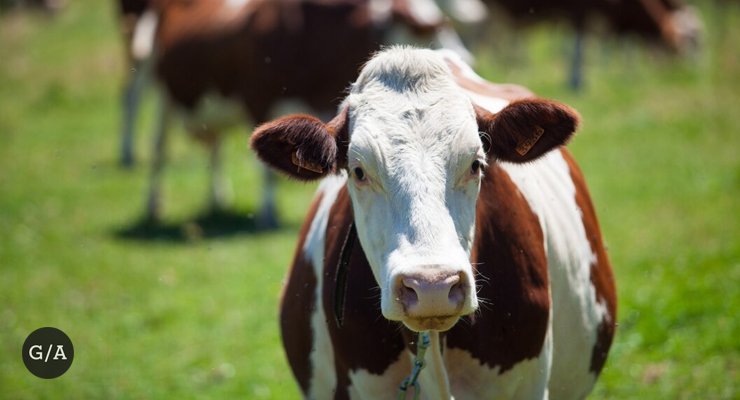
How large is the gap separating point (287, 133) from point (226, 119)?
742 centimetres

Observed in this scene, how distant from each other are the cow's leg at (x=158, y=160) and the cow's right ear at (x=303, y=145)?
7.56 m

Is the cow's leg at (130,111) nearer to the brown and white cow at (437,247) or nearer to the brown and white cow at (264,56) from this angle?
the brown and white cow at (264,56)

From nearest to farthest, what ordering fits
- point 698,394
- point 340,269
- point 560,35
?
point 340,269
point 698,394
point 560,35

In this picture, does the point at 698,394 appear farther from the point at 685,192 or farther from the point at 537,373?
the point at 685,192

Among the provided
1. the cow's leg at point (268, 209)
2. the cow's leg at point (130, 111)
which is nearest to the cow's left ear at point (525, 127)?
the cow's leg at point (268, 209)

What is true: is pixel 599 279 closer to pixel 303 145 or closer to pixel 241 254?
pixel 303 145

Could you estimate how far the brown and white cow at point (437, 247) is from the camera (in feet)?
9.07

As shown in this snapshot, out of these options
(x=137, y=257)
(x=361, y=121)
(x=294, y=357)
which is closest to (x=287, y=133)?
(x=361, y=121)

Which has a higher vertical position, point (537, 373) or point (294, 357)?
point (537, 373)

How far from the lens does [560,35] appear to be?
22188 mm

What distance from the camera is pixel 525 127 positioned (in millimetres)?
3150

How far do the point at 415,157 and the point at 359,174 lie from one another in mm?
247

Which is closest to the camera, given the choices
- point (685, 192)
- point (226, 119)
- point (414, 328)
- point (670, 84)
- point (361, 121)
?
point (414, 328)

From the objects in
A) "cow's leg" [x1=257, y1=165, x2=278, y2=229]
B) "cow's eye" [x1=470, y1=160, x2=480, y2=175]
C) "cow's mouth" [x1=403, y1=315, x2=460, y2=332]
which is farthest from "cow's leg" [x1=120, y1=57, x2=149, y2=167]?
"cow's mouth" [x1=403, y1=315, x2=460, y2=332]
